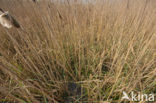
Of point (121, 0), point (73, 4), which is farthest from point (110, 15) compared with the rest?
point (73, 4)

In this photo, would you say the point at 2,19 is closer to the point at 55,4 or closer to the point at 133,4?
the point at 55,4

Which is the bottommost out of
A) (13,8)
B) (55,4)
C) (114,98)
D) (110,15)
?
(114,98)

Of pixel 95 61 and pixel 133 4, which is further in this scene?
pixel 133 4

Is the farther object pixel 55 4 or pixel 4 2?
pixel 4 2

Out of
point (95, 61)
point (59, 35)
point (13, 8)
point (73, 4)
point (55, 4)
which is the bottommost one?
point (95, 61)

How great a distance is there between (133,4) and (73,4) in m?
1.11

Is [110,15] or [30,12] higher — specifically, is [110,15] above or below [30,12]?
below

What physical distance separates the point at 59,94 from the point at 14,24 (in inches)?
17.4

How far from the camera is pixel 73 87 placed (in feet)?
2.16

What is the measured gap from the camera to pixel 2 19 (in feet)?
1.29

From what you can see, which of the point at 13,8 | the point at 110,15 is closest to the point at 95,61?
the point at 110,15

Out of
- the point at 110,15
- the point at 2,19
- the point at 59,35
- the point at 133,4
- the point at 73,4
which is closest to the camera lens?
the point at 2,19

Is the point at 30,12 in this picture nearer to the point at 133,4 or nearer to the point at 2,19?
the point at 2,19

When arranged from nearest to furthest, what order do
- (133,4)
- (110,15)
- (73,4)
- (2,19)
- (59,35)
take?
(2,19) < (73,4) < (59,35) < (110,15) < (133,4)
